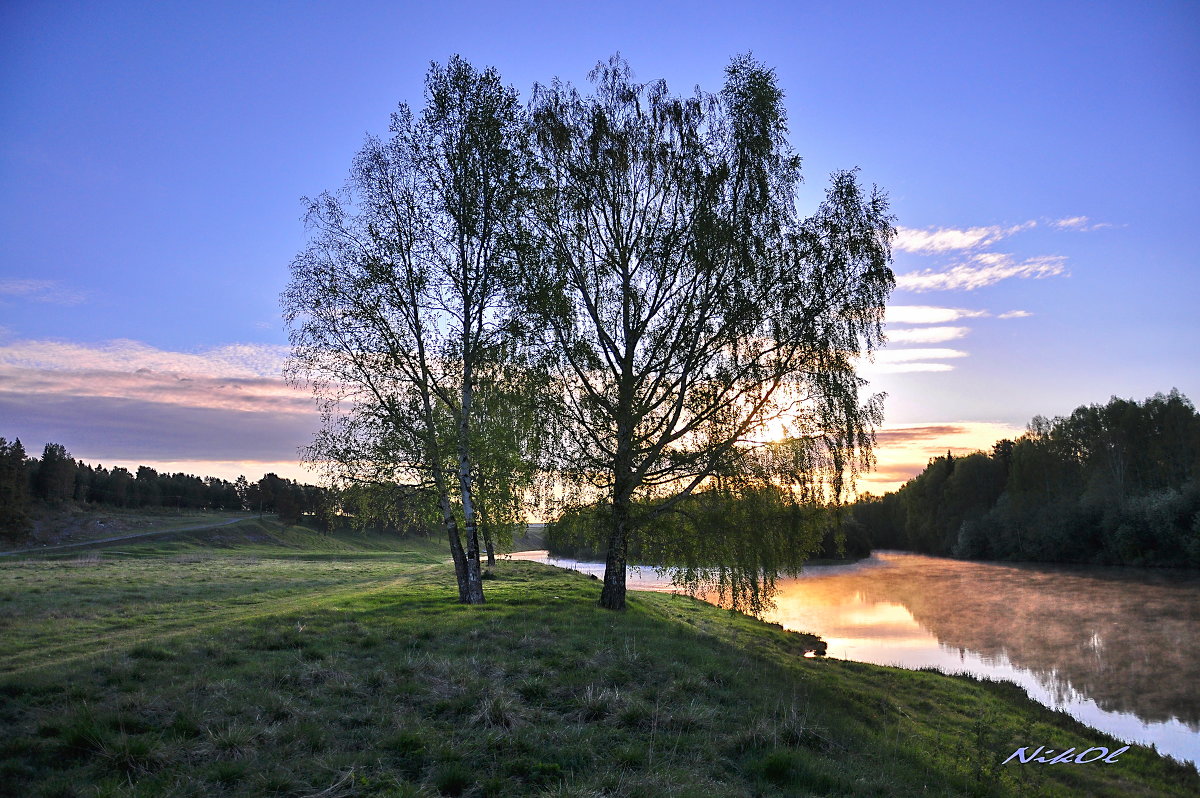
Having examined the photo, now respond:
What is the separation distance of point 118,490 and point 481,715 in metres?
120

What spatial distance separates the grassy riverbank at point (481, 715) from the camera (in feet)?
23.3

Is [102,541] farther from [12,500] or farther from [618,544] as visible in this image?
[618,544]

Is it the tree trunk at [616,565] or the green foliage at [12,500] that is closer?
the tree trunk at [616,565]

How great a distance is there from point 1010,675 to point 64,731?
80.3 ft

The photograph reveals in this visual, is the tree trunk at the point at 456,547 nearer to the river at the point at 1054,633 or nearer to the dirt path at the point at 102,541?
the river at the point at 1054,633

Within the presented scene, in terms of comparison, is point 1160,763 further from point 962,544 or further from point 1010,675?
point 962,544

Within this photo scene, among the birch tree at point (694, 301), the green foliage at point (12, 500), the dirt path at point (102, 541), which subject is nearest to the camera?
the birch tree at point (694, 301)

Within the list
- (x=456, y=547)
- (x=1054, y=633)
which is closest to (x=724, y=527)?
(x=456, y=547)

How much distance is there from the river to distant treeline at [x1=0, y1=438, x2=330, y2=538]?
4646cm

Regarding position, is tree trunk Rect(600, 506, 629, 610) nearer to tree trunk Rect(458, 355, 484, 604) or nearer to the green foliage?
tree trunk Rect(458, 355, 484, 604)

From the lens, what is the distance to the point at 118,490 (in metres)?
101

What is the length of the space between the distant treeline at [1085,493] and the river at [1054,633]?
197 inches

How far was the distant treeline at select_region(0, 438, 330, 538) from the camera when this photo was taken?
59.4 metres

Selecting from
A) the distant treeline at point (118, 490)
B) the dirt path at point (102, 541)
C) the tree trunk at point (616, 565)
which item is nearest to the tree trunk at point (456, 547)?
the tree trunk at point (616, 565)
